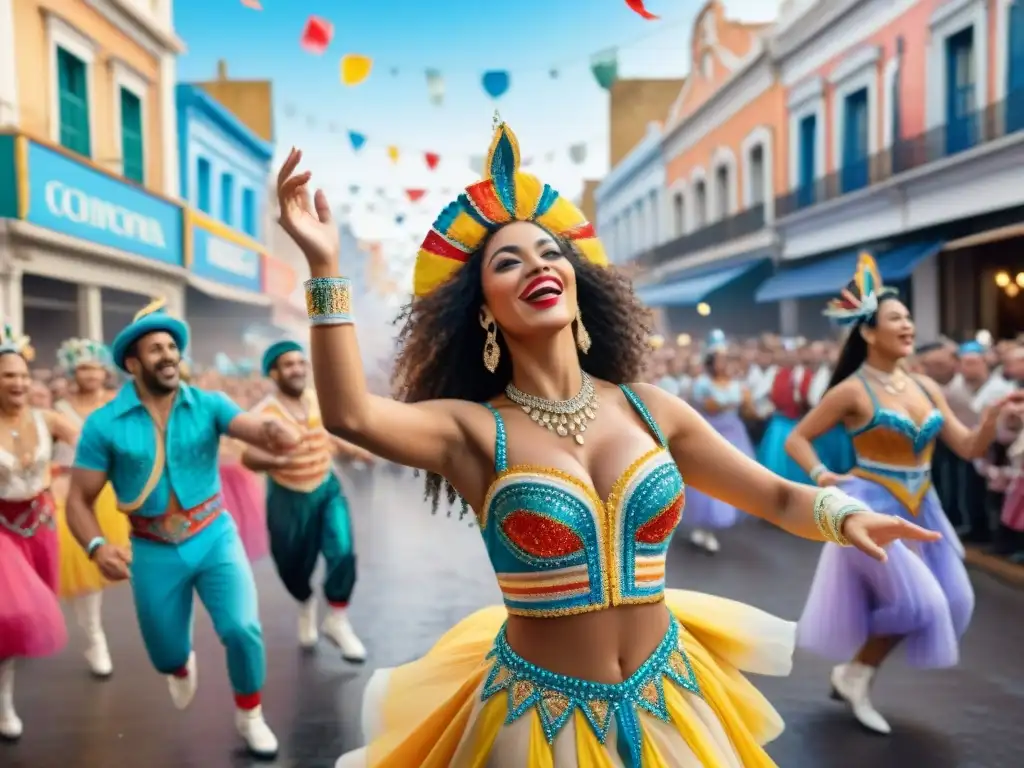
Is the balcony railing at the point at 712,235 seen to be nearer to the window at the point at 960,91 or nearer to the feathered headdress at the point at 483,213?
the window at the point at 960,91

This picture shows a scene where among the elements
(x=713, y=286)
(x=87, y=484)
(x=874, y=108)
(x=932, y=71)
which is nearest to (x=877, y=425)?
(x=87, y=484)

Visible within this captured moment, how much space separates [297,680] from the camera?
207 inches

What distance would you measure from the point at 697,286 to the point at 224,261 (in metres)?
9.08

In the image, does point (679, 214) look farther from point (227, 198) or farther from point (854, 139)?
point (227, 198)

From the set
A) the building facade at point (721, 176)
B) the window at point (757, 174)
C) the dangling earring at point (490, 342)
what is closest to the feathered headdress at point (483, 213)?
the dangling earring at point (490, 342)

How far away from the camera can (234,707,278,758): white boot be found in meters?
4.18

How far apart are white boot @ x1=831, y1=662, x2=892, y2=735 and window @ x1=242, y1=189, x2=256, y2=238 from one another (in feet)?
54.9

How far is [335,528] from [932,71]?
10.4 metres

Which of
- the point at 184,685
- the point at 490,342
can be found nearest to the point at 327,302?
the point at 490,342

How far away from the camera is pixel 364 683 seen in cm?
513

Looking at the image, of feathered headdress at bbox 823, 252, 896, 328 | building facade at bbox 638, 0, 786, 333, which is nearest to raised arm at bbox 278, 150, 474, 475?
feathered headdress at bbox 823, 252, 896, 328

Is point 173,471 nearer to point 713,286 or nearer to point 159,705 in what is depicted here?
point 159,705

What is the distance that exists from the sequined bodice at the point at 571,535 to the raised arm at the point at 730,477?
243 mm

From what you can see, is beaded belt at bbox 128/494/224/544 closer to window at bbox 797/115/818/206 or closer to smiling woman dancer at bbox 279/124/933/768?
smiling woman dancer at bbox 279/124/933/768
